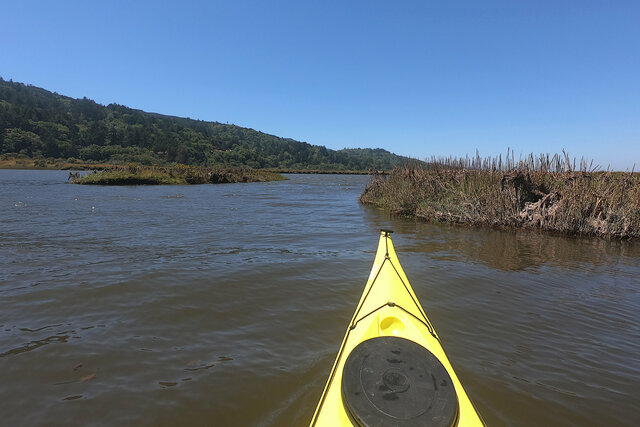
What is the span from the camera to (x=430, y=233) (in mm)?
13055

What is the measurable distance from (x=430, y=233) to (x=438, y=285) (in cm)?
644

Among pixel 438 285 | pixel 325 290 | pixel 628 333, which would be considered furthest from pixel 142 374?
pixel 628 333

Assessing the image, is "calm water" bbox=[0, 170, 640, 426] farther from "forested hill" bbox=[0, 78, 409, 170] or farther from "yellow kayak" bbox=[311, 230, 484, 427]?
"forested hill" bbox=[0, 78, 409, 170]

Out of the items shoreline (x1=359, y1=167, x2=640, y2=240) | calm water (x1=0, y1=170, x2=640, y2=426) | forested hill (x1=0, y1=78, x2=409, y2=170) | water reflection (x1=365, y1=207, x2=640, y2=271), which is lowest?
calm water (x1=0, y1=170, x2=640, y2=426)

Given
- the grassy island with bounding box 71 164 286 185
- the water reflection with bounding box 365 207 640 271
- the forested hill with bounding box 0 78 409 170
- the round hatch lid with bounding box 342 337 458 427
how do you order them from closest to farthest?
1. the round hatch lid with bounding box 342 337 458 427
2. the water reflection with bounding box 365 207 640 271
3. the grassy island with bounding box 71 164 286 185
4. the forested hill with bounding box 0 78 409 170

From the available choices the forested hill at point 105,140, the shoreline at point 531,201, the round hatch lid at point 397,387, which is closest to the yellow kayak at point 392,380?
the round hatch lid at point 397,387

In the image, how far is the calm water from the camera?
128 inches

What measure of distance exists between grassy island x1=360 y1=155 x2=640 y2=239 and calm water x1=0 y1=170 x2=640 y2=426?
1.92 m

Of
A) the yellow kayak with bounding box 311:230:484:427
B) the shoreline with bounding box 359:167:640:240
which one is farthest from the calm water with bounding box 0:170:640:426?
the shoreline with bounding box 359:167:640:240

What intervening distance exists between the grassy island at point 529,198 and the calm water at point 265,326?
1.92m

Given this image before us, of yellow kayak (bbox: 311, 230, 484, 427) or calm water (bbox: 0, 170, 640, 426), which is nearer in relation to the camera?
yellow kayak (bbox: 311, 230, 484, 427)

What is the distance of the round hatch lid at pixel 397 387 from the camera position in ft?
6.71

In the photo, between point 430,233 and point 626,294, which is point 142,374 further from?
point 430,233

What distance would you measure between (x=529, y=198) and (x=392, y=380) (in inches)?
584
